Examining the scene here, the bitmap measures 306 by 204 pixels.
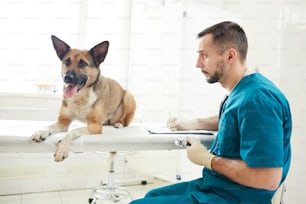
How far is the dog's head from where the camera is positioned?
142cm

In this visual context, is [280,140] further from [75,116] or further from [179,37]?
[179,37]

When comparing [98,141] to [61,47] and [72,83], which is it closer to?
[72,83]

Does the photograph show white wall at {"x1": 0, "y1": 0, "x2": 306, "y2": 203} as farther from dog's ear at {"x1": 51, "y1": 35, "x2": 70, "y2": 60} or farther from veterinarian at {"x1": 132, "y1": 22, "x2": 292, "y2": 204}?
dog's ear at {"x1": 51, "y1": 35, "x2": 70, "y2": 60}

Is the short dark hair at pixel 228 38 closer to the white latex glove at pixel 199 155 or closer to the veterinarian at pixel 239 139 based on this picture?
the veterinarian at pixel 239 139

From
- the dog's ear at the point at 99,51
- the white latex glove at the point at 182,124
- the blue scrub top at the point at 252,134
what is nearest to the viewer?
the blue scrub top at the point at 252,134

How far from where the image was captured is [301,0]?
2.00 meters

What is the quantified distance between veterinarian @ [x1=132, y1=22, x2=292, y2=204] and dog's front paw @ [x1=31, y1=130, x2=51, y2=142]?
1.51ft

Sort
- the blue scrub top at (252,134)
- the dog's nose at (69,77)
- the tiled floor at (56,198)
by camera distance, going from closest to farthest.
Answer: the blue scrub top at (252,134) → the dog's nose at (69,77) → the tiled floor at (56,198)

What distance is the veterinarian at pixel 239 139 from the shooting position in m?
1.03

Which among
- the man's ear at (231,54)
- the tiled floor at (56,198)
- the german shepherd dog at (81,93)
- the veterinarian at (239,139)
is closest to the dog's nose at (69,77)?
the german shepherd dog at (81,93)

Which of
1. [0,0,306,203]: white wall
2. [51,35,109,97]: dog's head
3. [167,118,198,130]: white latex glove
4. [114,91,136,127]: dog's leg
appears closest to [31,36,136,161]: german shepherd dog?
[51,35,109,97]: dog's head

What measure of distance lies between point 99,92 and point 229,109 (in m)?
0.67

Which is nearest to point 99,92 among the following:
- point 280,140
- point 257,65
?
point 280,140

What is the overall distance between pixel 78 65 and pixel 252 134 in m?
0.82
